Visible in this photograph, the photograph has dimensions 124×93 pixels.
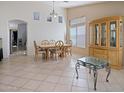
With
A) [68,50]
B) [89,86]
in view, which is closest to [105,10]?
[68,50]

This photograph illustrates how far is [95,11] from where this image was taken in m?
7.48

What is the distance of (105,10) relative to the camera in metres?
6.89

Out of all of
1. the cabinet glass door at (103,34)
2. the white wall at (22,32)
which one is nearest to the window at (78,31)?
the cabinet glass door at (103,34)

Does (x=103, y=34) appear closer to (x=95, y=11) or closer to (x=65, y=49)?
(x=95, y=11)

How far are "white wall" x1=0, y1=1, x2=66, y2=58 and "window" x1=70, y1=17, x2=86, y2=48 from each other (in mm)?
604

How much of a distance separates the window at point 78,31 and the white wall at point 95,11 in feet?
0.88

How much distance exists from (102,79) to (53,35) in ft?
17.9

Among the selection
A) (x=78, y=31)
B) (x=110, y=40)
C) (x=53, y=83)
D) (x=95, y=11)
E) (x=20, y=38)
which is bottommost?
(x=53, y=83)

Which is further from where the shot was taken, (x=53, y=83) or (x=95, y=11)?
(x=95, y=11)

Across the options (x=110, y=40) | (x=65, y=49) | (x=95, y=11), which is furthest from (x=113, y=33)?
(x=65, y=49)

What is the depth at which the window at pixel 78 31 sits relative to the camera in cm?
835

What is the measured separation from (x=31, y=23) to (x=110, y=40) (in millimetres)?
4538

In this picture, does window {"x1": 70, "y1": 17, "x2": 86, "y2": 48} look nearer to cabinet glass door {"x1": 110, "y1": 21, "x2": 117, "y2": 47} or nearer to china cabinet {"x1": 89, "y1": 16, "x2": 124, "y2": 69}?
china cabinet {"x1": 89, "y1": 16, "x2": 124, "y2": 69}

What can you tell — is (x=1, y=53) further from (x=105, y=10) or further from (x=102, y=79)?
(x=105, y=10)
